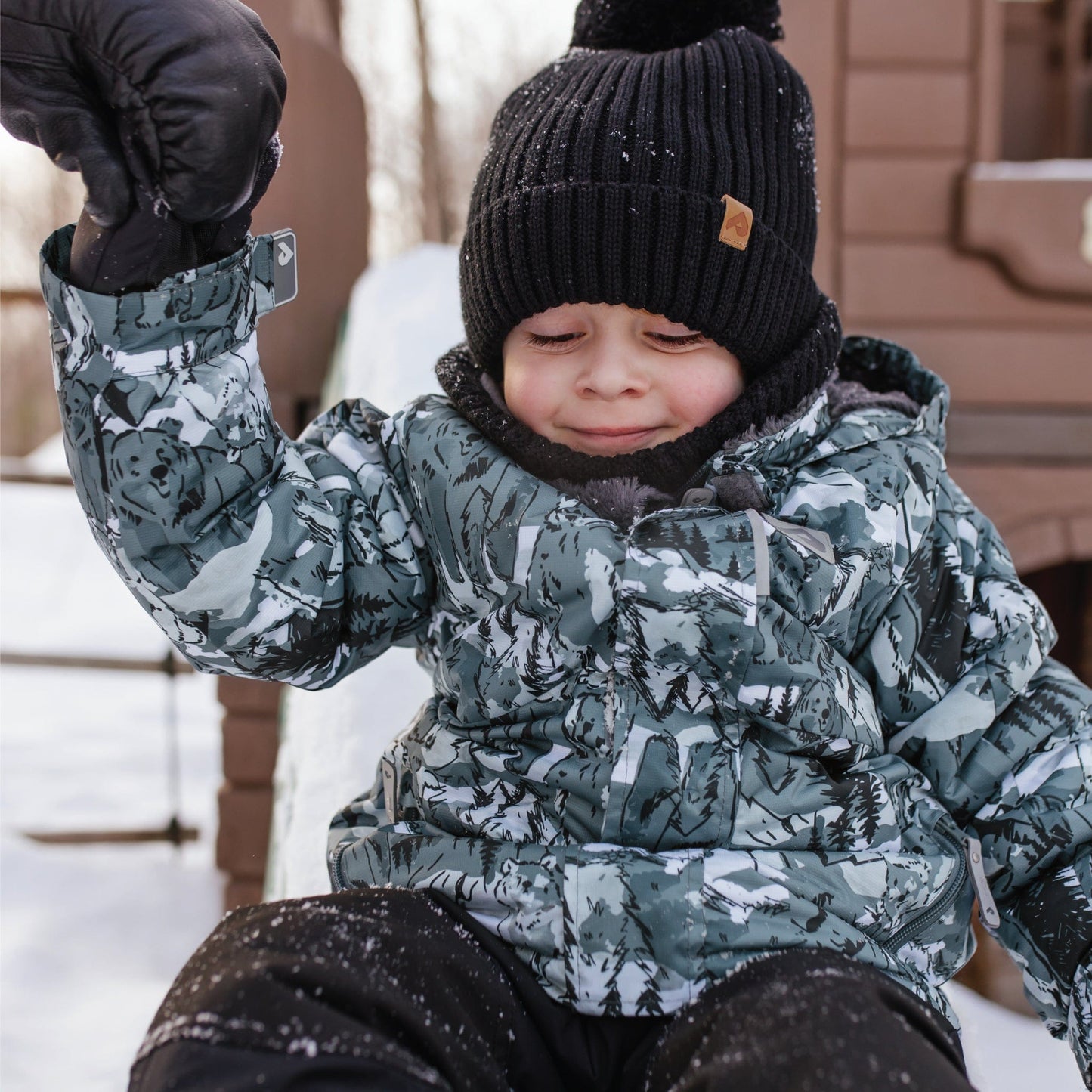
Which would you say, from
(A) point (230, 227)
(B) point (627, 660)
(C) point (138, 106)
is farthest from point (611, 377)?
(C) point (138, 106)

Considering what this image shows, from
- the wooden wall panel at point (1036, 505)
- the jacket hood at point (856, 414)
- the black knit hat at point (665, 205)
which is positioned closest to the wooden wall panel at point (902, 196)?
the wooden wall panel at point (1036, 505)

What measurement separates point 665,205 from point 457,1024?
0.91 metres

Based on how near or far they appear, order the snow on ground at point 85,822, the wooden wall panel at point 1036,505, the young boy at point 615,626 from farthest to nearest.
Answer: the wooden wall panel at point 1036,505 → the snow on ground at point 85,822 → the young boy at point 615,626

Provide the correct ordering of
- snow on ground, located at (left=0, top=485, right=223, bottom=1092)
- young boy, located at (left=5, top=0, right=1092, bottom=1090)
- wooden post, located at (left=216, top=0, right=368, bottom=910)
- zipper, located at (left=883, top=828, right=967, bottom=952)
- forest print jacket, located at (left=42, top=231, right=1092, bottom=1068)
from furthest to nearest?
1. wooden post, located at (left=216, top=0, right=368, bottom=910)
2. snow on ground, located at (left=0, top=485, right=223, bottom=1092)
3. zipper, located at (left=883, top=828, right=967, bottom=952)
4. forest print jacket, located at (left=42, top=231, right=1092, bottom=1068)
5. young boy, located at (left=5, top=0, right=1092, bottom=1090)

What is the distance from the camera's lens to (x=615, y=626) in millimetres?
1083

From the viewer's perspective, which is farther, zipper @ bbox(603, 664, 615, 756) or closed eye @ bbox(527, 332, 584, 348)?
closed eye @ bbox(527, 332, 584, 348)

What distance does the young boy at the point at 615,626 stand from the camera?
2.92ft

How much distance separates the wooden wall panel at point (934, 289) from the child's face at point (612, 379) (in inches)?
110

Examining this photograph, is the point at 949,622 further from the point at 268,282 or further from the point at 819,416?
the point at 268,282

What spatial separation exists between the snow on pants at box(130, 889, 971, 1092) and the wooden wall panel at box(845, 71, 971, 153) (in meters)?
3.47

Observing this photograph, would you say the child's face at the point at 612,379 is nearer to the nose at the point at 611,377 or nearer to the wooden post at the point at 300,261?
the nose at the point at 611,377

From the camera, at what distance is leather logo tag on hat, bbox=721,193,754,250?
1.26 m

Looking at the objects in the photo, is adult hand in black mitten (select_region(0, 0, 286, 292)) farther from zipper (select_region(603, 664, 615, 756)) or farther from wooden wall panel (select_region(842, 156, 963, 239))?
wooden wall panel (select_region(842, 156, 963, 239))

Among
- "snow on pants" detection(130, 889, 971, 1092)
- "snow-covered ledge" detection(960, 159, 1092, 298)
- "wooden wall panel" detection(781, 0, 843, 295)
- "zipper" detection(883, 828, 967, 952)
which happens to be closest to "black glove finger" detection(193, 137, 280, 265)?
"snow on pants" detection(130, 889, 971, 1092)
